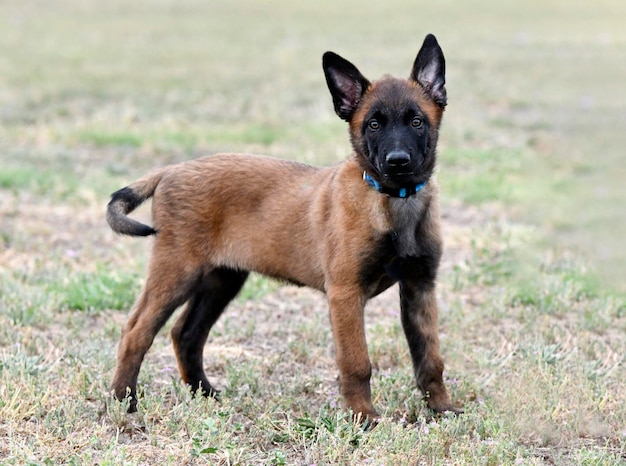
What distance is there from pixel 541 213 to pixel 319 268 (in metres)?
4.76

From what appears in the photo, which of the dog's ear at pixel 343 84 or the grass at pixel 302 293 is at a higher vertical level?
the dog's ear at pixel 343 84

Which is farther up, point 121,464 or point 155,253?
point 155,253

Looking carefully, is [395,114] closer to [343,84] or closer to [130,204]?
[343,84]

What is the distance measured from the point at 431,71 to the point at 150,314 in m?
2.06

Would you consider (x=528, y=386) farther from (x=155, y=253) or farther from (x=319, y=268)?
(x=155, y=253)

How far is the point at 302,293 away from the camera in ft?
25.1

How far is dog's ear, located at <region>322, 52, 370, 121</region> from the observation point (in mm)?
5188

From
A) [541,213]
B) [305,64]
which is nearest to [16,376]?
[541,213]

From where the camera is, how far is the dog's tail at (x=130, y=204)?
17.3 feet

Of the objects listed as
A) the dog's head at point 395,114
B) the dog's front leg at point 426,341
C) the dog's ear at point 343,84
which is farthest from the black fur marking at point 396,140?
the dog's front leg at point 426,341

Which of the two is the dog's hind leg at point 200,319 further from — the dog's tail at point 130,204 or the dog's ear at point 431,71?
the dog's ear at point 431,71

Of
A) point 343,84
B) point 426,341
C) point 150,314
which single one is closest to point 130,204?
point 150,314

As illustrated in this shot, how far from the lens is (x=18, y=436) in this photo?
4750mm

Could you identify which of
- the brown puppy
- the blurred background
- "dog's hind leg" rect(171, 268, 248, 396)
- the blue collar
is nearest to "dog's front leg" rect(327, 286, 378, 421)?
the brown puppy
